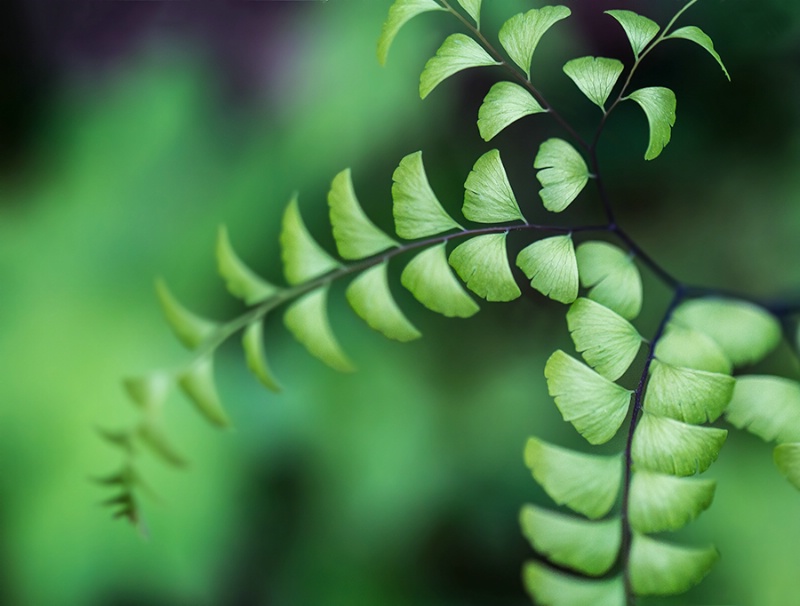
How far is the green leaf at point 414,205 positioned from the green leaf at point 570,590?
24cm

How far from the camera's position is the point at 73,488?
0.72 metres

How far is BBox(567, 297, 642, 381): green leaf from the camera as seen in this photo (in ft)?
1.20

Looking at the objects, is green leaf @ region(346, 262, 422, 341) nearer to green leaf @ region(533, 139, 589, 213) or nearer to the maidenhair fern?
the maidenhair fern

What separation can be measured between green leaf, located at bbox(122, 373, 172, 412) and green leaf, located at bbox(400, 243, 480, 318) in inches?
7.8

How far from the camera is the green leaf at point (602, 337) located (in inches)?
14.4

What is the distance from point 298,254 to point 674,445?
292mm

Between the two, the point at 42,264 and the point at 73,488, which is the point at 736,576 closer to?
the point at 73,488

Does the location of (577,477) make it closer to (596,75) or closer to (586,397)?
(586,397)

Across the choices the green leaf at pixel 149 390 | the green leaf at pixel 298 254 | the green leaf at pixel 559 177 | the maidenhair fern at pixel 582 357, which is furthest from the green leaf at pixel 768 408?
the green leaf at pixel 149 390

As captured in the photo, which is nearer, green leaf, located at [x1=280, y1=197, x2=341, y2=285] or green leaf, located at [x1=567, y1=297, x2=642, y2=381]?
green leaf, located at [x1=567, y1=297, x2=642, y2=381]

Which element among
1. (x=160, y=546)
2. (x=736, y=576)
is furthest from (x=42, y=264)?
(x=736, y=576)

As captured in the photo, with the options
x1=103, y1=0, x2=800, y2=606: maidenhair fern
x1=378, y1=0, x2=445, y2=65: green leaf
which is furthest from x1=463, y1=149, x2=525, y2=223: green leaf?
x1=378, y1=0, x2=445, y2=65: green leaf

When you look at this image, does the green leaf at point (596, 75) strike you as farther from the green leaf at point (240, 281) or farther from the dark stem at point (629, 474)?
the green leaf at point (240, 281)

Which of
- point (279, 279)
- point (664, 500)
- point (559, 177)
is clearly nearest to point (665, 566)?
point (664, 500)
